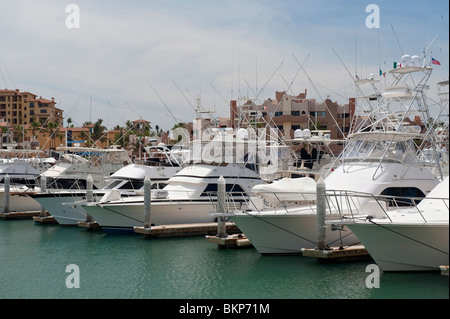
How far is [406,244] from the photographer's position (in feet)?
56.2

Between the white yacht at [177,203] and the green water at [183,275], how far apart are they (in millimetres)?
2140

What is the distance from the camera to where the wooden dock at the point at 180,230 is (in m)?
27.2

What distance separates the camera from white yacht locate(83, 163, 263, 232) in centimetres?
2880

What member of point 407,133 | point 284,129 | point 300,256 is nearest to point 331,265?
point 300,256

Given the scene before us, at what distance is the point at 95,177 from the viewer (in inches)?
1588

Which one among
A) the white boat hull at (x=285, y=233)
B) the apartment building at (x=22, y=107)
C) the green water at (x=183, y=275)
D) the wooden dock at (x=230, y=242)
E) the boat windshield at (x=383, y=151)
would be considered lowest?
the green water at (x=183, y=275)

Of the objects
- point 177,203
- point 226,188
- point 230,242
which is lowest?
point 230,242

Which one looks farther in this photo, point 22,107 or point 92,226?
point 22,107

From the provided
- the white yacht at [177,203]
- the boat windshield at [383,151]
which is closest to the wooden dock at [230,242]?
the white yacht at [177,203]

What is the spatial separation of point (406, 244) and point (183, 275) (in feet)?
24.5

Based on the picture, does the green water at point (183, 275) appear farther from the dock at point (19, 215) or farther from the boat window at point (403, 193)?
the dock at point (19, 215)

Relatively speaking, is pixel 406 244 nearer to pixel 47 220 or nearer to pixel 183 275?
pixel 183 275

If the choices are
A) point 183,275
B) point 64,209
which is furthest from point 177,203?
point 183,275
